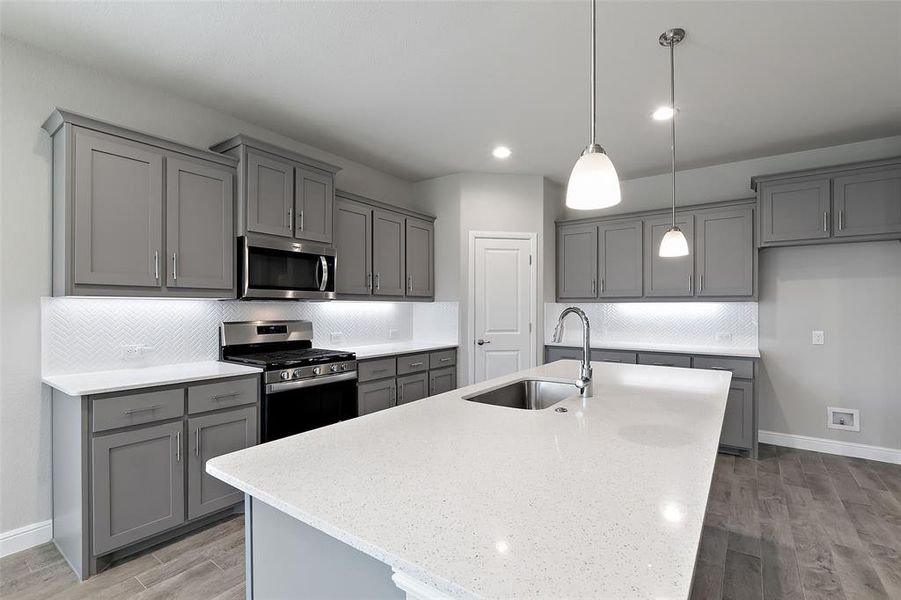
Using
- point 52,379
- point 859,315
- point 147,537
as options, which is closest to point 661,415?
point 147,537

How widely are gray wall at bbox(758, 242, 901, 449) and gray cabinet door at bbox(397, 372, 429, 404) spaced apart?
3.13 meters

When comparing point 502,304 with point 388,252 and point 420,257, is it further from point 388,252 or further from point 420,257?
point 388,252

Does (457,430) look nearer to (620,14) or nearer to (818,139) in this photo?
(620,14)

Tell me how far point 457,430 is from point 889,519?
9.97ft

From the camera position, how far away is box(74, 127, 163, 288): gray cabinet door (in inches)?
91.4

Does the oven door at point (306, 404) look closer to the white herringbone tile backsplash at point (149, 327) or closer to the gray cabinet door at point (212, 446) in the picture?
the gray cabinet door at point (212, 446)

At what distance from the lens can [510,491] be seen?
1.01 metres

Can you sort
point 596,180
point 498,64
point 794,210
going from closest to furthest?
1. point 596,180
2. point 498,64
3. point 794,210

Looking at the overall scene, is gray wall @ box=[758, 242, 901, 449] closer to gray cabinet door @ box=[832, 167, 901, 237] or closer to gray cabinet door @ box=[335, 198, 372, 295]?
gray cabinet door @ box=[832, 167, 901, 237]

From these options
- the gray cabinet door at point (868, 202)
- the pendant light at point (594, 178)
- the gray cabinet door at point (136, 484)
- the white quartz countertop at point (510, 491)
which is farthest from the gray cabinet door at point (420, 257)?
the gray cabinet door at point (868, 202)

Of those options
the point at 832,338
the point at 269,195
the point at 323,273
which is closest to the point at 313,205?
the point at 269,195

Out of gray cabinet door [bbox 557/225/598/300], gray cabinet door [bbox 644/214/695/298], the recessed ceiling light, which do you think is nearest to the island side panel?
the recessed ceiling light

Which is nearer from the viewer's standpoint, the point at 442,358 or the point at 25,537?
the point at 25,537

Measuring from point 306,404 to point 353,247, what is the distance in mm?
1425
